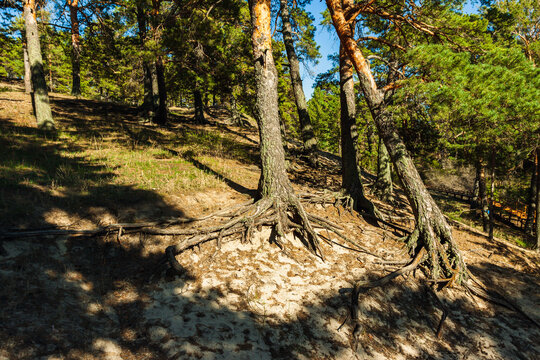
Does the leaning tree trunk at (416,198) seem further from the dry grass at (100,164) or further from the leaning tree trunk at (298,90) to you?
the leaning tree trunk at (298,90)

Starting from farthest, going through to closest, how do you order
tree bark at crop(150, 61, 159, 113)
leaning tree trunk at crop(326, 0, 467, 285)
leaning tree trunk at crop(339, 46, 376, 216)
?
1. tree bark at crop(150, 61, 159, 113)
2. leaning tree trunk at crop(339, 46, 376, 216)
3. leaning tree trunk at crop(326, 0, 467, 285)

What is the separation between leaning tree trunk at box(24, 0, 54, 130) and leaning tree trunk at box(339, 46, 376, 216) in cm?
1197

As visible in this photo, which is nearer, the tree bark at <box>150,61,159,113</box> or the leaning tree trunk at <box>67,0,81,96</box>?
the leaning tree trunk at <box>67,0,81,96</box>

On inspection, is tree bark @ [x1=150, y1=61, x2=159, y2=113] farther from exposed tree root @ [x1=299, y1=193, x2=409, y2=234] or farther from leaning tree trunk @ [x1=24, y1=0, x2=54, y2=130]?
exposed tree root @ [x1=299, y1=193, x2=409, y2=234]

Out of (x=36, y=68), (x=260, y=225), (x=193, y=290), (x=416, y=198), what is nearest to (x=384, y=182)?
(x=416, y=198)

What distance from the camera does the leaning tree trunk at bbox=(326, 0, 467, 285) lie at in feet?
18.9

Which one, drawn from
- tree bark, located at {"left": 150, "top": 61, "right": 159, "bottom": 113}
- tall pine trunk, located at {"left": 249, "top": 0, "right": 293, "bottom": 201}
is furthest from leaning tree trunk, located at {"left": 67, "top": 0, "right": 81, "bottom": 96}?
tall pine trunk, located at {"left": 249, "top": 0, "right": 293, "bottom": 201}

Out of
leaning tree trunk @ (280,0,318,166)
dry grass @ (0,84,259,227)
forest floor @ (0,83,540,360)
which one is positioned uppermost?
leaning tree trunk @ (280,0,318,166)

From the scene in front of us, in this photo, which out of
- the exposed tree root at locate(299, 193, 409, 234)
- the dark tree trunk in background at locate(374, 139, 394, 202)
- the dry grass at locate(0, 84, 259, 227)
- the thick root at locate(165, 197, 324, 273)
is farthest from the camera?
the dark tree trunk in background at locate(374, 139, 394, 202)

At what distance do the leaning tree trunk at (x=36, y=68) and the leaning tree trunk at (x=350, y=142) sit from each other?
12.0m

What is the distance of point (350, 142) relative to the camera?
311 inches

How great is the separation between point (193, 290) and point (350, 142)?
608 centimetres

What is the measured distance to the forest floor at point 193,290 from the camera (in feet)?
10.6

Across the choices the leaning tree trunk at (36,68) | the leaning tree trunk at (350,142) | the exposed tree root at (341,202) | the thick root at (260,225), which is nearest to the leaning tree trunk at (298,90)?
the leaning tree trunk at (350,142)
